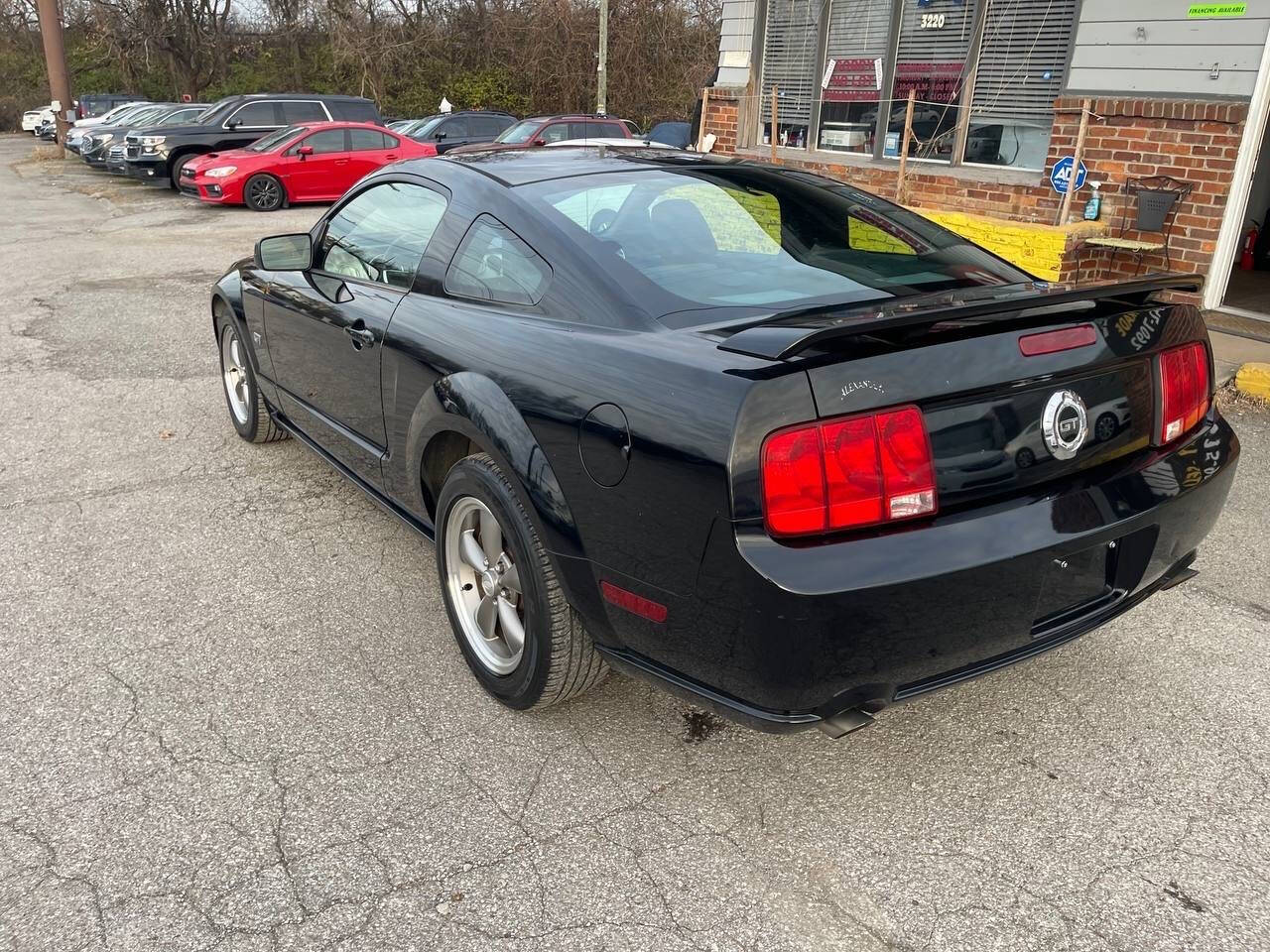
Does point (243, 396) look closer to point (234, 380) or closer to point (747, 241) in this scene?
point (234, 380)

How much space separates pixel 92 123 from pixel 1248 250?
29.1 meters

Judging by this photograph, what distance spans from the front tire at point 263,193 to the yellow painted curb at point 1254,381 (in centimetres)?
1507

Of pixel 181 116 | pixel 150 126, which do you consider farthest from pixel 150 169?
pixel 181 116

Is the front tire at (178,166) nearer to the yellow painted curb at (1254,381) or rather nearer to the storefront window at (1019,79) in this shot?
the storefront window at (1019,79)

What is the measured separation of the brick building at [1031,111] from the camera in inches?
278

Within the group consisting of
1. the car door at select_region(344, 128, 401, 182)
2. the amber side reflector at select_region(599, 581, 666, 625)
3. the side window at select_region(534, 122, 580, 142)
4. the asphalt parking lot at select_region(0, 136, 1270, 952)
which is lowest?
the asphalt parking lot at select_region(0, 136, 1270, 952)

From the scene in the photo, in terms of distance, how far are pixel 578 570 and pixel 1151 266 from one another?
688cm

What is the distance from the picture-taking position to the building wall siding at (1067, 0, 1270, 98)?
22.2 feet

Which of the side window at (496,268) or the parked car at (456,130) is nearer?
the side window at (496,268)

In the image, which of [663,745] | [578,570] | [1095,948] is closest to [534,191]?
[578,570]

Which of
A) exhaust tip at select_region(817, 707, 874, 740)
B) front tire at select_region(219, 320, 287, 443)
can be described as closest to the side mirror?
front tire at select_region(219, 320, 287, 443)

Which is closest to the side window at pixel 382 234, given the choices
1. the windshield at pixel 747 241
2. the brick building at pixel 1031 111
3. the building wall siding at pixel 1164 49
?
the windshield at pixel 747 241

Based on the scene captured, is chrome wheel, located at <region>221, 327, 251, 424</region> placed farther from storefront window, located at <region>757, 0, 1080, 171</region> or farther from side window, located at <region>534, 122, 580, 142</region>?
side window, located at <region>534, 122, 580, 142</region>

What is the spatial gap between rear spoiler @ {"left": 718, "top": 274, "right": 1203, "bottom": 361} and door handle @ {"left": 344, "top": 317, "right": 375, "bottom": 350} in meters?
1.56
